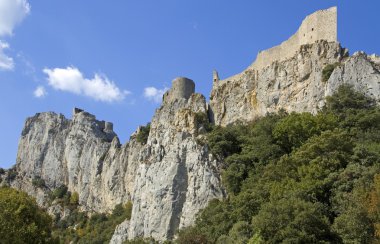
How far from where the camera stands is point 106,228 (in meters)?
56.7

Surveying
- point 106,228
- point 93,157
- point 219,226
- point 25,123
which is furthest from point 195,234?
point 25,123

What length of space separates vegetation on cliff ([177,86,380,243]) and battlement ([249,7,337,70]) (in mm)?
6240

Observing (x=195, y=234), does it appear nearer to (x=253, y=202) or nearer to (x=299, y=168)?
(x=253, y=202)

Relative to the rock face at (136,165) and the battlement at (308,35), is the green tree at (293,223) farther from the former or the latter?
the battlement at (308,35)

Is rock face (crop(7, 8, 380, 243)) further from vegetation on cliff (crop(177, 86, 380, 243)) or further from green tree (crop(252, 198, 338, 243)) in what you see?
green tree (crop(252, 198, 338, 243))

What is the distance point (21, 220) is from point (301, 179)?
15564mm

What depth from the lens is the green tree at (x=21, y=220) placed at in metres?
31.0

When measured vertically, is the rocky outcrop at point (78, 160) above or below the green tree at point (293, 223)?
above

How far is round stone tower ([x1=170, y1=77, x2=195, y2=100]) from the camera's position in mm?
60219

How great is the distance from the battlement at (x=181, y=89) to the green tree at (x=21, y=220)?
91.7 feet

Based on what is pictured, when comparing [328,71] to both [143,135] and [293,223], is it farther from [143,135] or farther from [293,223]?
[143,135]

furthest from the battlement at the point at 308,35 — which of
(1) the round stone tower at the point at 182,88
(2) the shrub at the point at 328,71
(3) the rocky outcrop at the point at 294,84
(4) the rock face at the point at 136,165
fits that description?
(1) the round stone tower at the point at 182,88

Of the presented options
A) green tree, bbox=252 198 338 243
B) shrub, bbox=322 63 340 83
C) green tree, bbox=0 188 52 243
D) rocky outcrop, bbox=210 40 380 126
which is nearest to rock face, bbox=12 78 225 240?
rocky outcrop, bbox=210 40 380 126

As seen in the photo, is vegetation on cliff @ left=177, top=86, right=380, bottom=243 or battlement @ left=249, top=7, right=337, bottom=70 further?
battlement @ left=249, top=7, right=337, bottom=70
